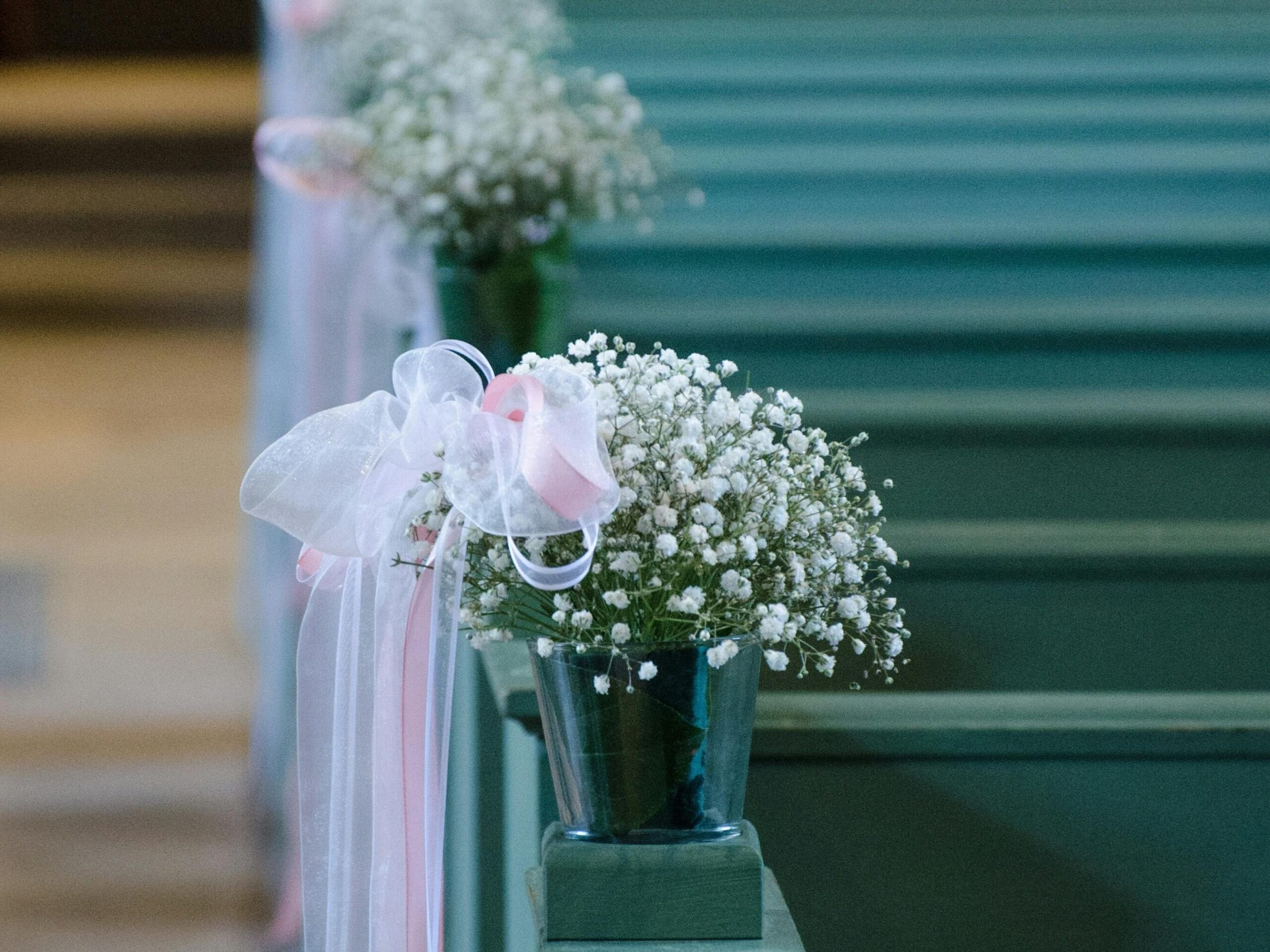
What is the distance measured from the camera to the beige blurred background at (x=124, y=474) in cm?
257

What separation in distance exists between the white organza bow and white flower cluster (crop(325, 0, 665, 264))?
4.30 feet

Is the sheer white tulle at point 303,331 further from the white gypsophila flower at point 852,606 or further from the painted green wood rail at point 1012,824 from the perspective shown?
the white gypsophila flower at point 852,606

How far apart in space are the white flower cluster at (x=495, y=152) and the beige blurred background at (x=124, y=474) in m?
1.18

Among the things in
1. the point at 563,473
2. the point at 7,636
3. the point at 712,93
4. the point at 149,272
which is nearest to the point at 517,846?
the point at 563,473

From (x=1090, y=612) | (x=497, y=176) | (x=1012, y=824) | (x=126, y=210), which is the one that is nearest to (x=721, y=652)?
(x=1012, y=824)

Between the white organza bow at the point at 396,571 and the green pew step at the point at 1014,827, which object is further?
the green pew step at the point at 1014,827

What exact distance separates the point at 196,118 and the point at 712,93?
11.1 feet

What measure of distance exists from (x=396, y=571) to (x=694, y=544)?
0.21 meters

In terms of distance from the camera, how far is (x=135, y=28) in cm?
629

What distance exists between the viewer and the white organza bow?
836 millimetres

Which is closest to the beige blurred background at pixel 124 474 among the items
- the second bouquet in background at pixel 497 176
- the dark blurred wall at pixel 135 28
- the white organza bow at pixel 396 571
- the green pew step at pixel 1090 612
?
the dark blurred wall at pixel 135 28

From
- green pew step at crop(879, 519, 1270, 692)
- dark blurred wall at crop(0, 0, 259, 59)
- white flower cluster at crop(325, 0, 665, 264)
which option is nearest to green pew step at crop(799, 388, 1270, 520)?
green pew step at crop(879, 519, 1270, 692)

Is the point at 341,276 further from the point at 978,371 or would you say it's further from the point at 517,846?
the point at 517,846

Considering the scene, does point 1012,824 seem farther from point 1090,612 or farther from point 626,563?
point 626,563
